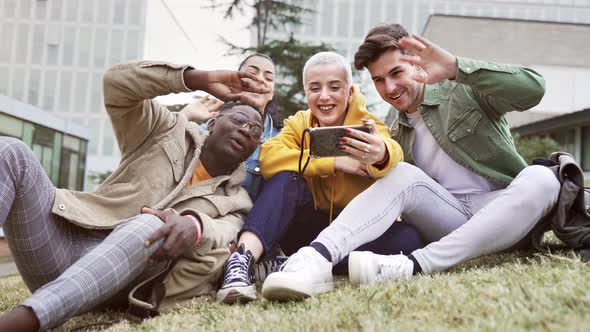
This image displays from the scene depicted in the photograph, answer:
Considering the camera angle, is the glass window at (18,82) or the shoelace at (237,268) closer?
the shoelace at (237,268)

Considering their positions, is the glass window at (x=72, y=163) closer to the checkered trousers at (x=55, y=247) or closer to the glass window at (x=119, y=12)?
the checkered trousers at (x=55, y=247)

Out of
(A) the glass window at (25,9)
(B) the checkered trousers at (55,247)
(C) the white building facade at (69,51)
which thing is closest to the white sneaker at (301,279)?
(B) the checkered trousers at (55,247)

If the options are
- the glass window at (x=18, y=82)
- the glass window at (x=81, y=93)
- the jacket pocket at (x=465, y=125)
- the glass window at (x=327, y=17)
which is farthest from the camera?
the glass window at (x=327, y=17)

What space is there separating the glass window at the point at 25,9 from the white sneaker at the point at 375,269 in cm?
5780

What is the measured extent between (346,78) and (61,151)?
59.5ft

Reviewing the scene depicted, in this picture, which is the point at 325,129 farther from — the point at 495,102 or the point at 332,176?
the point at 495,102

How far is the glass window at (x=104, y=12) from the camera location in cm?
5356

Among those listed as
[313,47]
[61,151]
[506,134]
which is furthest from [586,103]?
[506,134]

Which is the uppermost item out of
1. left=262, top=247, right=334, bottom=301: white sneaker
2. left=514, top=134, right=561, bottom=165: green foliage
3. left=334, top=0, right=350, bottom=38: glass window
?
left=334, top=0, right=350, bottom=38: glass window

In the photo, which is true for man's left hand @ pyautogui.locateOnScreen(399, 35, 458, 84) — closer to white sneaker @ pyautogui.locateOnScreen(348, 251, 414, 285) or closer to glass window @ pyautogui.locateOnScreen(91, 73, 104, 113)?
white sneaker @ pyautogui.locateOnScreen(348, 251, 414, 285)

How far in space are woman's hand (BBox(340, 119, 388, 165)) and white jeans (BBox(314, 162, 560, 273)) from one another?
0.13 metres

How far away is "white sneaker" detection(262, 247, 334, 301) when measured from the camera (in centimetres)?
260

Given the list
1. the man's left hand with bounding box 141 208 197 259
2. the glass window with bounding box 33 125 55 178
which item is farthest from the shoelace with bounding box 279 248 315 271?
the glass window with bounding box 33 125 55 178

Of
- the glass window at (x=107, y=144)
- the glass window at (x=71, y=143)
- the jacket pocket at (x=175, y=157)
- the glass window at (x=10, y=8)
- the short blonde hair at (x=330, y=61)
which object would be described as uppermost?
the glass window at (x=10, y=8)
